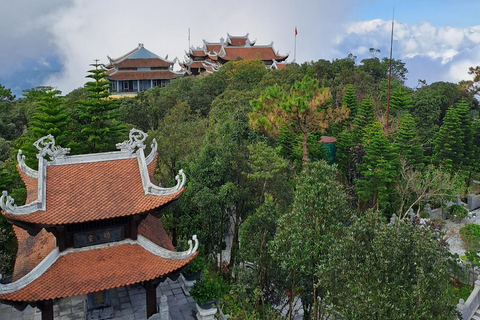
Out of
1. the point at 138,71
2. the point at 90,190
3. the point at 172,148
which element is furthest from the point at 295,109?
the point at 138,71

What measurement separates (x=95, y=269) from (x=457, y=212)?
16.8 metres

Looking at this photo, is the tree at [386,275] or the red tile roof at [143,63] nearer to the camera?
the tree at [386,275]

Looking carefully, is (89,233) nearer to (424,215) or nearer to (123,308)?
(123,308)

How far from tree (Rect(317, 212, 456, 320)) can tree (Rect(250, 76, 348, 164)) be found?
8216 millimetres

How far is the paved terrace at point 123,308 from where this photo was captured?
1003cm

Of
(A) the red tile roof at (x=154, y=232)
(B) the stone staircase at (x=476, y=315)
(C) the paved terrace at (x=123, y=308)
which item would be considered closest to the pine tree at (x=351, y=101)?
(B) the stone staircase at (x=476, y=315)

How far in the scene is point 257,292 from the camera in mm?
9344

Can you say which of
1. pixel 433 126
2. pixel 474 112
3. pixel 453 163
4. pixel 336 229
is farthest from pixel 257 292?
pixel 474 112

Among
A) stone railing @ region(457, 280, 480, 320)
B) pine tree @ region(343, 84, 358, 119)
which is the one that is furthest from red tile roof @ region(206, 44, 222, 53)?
stone railing @ region(457, 280, 480, 320)

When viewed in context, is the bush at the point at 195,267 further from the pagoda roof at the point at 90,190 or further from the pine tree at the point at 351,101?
the pine tree at the point at 351,101

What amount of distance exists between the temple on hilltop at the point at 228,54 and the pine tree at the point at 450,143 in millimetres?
31034

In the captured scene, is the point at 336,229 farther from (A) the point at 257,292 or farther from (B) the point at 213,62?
(B) the point at 213,62

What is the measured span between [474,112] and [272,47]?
3012cm

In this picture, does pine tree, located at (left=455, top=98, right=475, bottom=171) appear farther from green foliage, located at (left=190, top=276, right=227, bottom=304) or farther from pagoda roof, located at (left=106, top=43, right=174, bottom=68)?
pagoda roof, located at (left=106, top=43, right=174, bottom=68)
